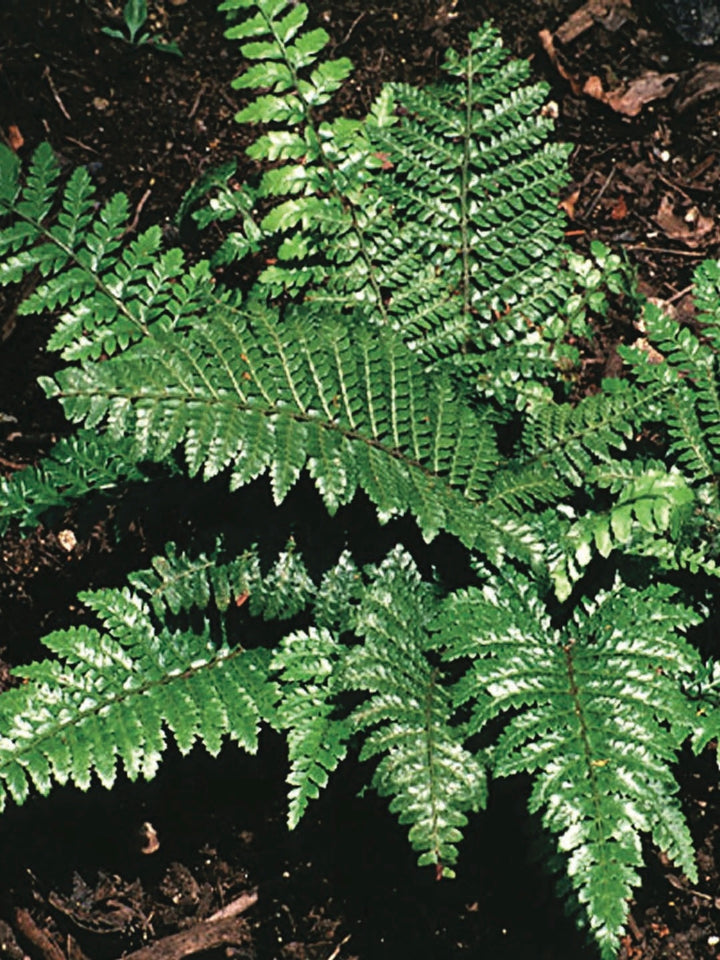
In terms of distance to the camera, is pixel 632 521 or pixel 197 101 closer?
pixel 632 521

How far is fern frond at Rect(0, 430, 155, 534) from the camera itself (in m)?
3.04

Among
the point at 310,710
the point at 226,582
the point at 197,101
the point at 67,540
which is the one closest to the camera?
the point at 310,710

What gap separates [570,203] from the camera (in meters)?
4.13

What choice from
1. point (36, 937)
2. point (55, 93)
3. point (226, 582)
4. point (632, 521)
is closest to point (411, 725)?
point (226, 582)

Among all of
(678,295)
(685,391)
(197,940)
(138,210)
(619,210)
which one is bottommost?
(197,940)

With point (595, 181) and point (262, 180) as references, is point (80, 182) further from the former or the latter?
point (595, 181)

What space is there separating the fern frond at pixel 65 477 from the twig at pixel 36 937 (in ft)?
3.72

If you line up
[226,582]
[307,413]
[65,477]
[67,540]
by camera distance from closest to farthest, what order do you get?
[307,413], [226,582], [65,477], [67,540]

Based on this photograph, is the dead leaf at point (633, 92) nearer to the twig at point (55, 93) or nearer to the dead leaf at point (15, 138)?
the twig at point (55, 93)

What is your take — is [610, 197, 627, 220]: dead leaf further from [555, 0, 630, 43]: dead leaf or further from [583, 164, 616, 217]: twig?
[555, 0, 630, 43]: dead leaf

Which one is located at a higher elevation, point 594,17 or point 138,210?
point 594,17

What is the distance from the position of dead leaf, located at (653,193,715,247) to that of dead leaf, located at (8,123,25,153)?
7.24ft

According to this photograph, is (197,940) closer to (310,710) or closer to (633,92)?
(310,710)

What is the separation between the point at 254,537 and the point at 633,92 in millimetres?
2310
